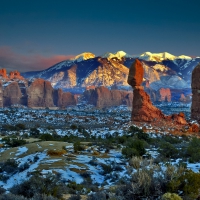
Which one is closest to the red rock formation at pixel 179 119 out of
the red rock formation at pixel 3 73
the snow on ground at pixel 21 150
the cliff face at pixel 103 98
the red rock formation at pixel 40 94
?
the snow on ground at pixel 21 150

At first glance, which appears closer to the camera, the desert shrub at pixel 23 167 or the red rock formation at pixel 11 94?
the desert shrub at pixel 23 167

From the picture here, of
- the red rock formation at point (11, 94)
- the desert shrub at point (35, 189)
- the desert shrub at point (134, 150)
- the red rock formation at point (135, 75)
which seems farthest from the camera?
the red rock formation at point (11, 94)

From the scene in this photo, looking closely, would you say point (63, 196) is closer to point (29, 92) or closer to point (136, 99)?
point (136, 99)

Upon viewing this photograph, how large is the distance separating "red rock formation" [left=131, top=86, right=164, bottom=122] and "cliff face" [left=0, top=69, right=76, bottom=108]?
11761 cm

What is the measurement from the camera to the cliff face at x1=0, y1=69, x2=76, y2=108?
6156 inches

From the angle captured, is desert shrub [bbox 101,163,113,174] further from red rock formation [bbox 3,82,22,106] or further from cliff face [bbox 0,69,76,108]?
red rock formation [bbox 3,82,22,106]

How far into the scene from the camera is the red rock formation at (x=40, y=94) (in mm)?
165750

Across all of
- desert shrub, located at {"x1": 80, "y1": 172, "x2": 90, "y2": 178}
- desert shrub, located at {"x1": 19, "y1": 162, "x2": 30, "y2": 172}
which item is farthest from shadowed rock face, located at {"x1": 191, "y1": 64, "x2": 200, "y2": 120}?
desert shrub, located at {"x1": 19, "y1": 162, "x2": 30, "y2": 172}

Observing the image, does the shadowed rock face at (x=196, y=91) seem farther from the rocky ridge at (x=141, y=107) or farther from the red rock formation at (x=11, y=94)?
the red rock formation at (x=11, y=94)

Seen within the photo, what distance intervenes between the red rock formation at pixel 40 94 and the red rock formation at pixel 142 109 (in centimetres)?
12921

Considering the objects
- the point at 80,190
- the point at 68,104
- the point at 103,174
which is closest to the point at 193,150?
the point at 103,174

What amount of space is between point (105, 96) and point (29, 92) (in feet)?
173

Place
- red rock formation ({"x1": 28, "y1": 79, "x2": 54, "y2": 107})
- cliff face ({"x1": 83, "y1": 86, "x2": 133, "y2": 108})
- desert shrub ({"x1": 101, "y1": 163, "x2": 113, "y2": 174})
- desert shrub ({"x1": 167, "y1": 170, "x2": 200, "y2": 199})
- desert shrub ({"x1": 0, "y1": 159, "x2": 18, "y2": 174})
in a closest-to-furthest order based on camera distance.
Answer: desert shrub ({"x1": 167, "y1": 170, "x2": 200, "y2": 199}) → desert shrub ({"x1": 101, "y1": 163, "x2": 113, "y2": 174}) → desert shrub ({"x1": 0, "y1": 159, "x2": 18, "y2": 174}) → red rock formation ({"x1": 28, "y1": 79, "x2": 54, "y2": 107}) → cliff face ({"x1": 83, "y1": 86, "x2": 133, "y2": 108})

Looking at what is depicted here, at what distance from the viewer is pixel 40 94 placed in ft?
561
